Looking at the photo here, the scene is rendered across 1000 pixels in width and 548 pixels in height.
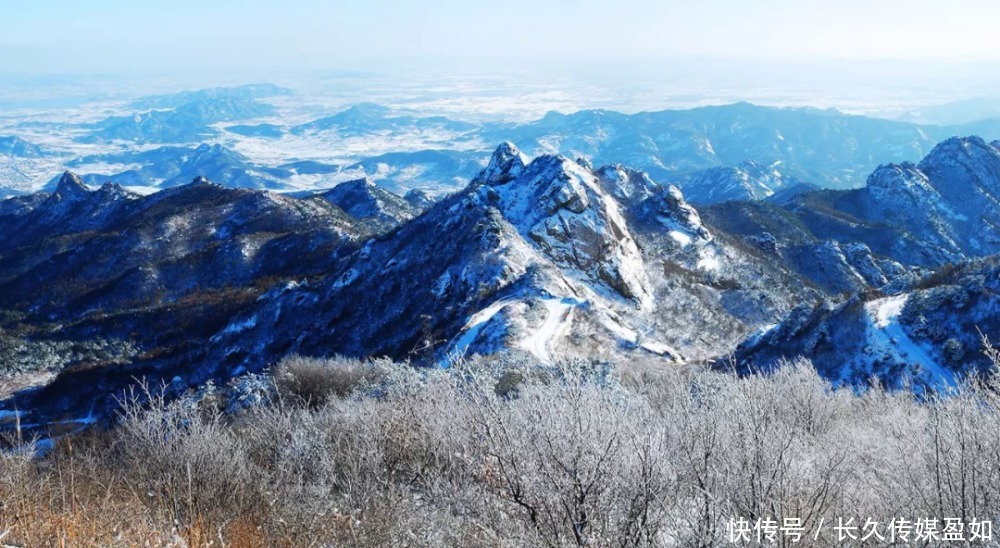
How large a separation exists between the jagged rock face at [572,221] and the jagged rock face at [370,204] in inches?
1809

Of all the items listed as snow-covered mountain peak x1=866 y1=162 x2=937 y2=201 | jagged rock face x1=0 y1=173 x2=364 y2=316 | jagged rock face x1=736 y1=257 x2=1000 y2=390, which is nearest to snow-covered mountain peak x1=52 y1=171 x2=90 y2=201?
jagged rock face x1=0 y1=173 x2=364 y2=316

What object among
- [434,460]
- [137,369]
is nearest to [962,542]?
[434,460]

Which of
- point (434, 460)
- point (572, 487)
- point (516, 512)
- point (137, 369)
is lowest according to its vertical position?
point (137, 369)

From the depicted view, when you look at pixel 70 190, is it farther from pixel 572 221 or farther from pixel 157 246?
pixel 572 221

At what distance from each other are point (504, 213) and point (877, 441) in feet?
144

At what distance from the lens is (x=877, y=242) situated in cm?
10119

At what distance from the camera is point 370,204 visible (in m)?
113

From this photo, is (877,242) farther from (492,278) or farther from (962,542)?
(962,542)

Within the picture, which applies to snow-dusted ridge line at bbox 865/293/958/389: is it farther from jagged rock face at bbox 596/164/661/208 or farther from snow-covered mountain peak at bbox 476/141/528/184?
snow-covered mountain peak at bbox 476/141/528/184

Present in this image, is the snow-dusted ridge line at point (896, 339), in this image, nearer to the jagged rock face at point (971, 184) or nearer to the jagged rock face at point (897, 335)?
the jagged rock face at point (897, 335)

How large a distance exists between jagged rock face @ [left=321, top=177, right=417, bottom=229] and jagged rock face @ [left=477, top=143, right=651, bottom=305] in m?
45.9

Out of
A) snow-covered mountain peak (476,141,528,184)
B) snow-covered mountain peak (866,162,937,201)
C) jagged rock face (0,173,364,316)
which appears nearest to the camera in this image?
snow-covered mountain peak (476,141,528,184)

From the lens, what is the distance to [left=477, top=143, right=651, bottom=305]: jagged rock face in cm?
5191

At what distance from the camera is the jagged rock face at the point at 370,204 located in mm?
107144
